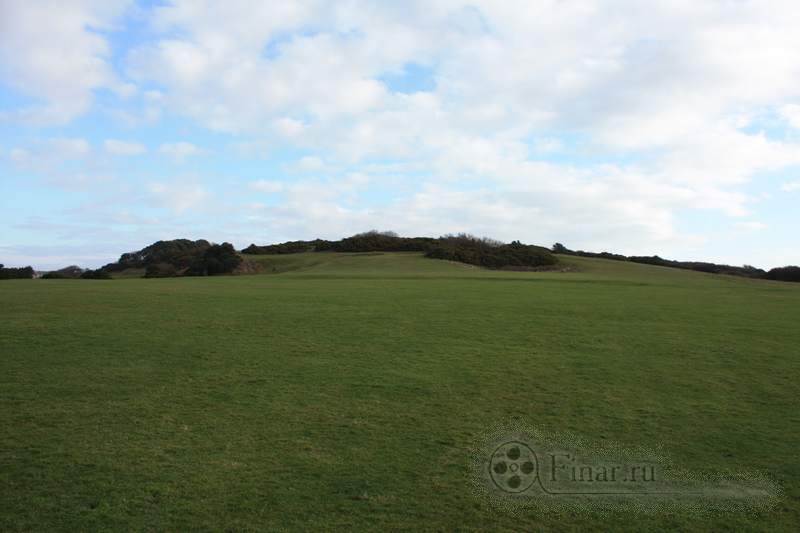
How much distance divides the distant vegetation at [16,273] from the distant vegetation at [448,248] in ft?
92.2

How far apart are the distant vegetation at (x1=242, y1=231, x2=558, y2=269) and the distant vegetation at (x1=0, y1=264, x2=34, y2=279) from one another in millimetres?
28118

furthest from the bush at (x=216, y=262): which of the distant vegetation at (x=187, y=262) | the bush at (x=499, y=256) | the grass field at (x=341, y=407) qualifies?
the grass field at (x=341, y=407)

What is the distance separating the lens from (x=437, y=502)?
6.01m

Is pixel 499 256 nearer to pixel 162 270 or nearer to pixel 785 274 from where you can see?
pixel 785 274

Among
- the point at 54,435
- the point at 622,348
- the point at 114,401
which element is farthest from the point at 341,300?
the point at 54,435

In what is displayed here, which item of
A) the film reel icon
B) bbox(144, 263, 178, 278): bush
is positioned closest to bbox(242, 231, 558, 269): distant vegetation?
bbox(144, 263, 178, 278): bush

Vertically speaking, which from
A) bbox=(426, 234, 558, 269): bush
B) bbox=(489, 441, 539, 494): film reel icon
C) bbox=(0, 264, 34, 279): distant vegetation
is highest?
bbox=(426, 234, 558, 269): bush

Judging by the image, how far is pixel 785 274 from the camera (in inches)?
2130

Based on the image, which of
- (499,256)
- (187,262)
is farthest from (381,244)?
(187,262)

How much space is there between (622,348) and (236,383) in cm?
902

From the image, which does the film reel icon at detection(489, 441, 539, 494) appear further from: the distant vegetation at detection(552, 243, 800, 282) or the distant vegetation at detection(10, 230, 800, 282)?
the distant vegetation at detection(552, 243, 800, 282)

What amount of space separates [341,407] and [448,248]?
171ft

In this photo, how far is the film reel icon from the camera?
6590 mm

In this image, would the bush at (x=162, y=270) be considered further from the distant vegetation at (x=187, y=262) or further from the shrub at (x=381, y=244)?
the shrub at (x=381, y=244)
